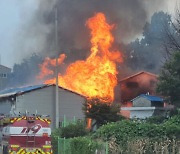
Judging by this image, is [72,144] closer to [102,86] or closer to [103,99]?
[103,99]

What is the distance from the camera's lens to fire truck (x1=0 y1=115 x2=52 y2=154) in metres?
17.6

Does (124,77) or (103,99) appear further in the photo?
(124,77)

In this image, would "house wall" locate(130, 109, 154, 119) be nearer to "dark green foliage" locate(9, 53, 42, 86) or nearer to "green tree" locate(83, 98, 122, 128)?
"green tree" locate(83, 98, 122, 128)

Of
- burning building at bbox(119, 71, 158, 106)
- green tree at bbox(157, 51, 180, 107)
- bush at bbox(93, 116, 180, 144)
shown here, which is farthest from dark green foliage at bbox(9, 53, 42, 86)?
bush at bbox(93, 116, 180, 144)

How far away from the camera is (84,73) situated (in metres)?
41.2

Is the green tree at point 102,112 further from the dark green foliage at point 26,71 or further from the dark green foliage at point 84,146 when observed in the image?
the dark green foliage at point 26,71

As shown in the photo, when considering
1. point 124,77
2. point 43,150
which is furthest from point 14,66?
point 43,150

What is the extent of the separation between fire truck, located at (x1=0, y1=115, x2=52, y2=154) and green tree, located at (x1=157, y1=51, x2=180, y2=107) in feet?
37.4

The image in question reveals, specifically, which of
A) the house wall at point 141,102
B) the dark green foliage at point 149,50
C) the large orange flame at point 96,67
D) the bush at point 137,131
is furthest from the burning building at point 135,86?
the bush at point 137,131

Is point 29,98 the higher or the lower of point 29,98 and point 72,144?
the higher

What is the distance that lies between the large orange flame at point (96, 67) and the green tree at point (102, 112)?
8558mm

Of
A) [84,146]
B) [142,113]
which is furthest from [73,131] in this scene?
[142,113]

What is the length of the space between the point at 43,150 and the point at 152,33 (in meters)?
39.4

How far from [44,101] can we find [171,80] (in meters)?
15.4
